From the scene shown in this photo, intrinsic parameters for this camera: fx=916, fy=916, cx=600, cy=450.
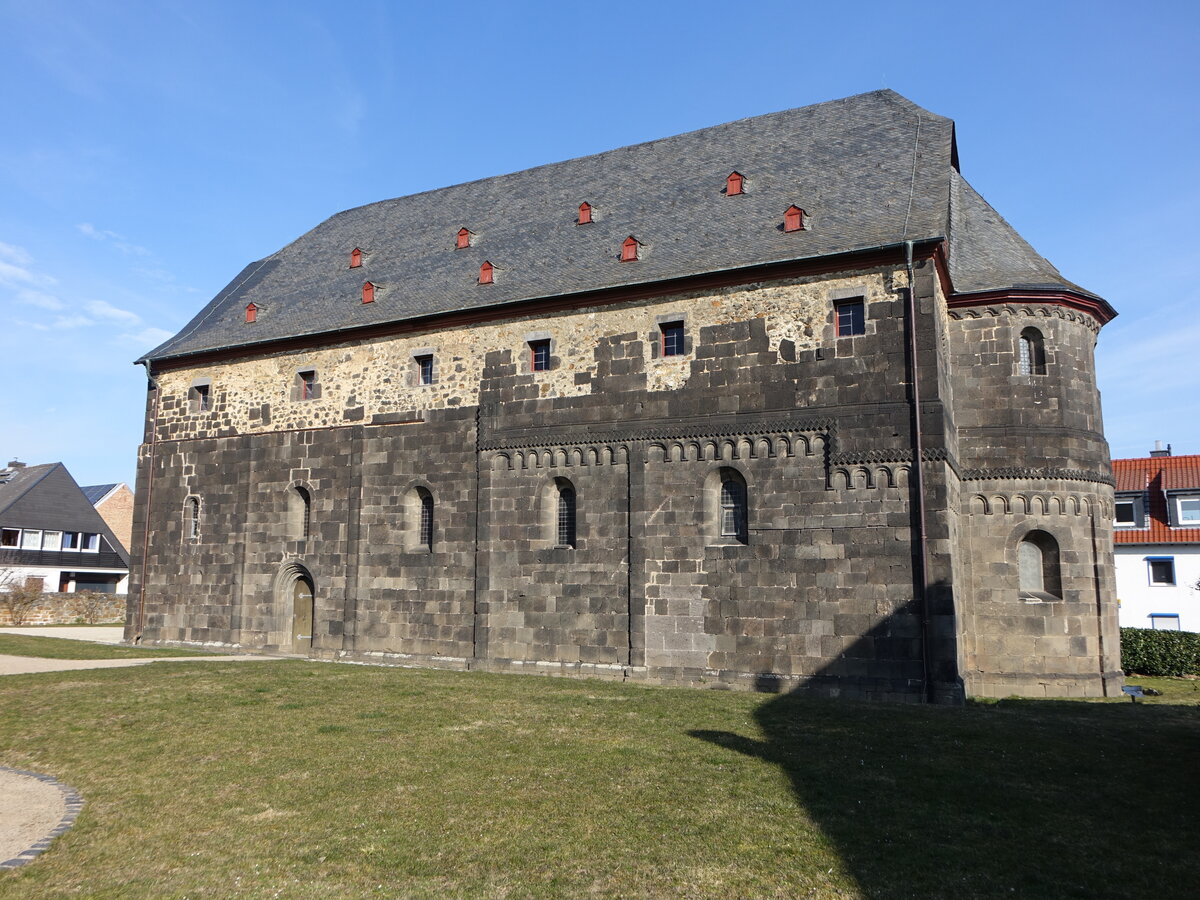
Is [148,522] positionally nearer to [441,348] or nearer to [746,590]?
[441,348]

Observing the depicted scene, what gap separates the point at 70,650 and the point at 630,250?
1795 cm

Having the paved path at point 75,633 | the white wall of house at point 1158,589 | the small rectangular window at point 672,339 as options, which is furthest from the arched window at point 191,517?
the white wall of house at point 1158,589

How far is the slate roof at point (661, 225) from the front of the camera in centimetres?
2062

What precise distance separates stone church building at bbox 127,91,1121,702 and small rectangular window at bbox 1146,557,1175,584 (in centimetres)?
1906

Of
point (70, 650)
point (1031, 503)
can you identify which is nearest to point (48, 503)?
point (70, 650)

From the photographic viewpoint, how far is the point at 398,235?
29.2 meters

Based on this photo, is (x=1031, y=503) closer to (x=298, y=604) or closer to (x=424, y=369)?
(x=424, y=369)

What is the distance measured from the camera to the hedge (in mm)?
25703

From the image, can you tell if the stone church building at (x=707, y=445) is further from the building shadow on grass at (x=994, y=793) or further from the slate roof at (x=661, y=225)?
the building shadow on grass at (x=994, y=793)

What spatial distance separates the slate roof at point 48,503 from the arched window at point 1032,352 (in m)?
49.4

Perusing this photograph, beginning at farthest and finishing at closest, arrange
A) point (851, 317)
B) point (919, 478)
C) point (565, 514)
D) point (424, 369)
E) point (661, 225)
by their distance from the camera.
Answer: point (424, 369)
point (661, 225)
point (565, 514)
point (851, 317)
point (919, 478)

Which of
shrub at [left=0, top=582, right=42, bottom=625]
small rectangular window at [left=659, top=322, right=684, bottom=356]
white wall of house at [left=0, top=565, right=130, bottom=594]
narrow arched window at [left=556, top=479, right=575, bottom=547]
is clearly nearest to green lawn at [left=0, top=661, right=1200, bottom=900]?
narrow arched window at [left=556, top=479, right=575, bottom=547]

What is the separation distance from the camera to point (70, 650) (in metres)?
24.1

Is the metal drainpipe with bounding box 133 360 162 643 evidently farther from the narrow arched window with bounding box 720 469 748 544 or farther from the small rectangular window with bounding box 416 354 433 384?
the narrow arched window with bounding box 720 469 748 544
